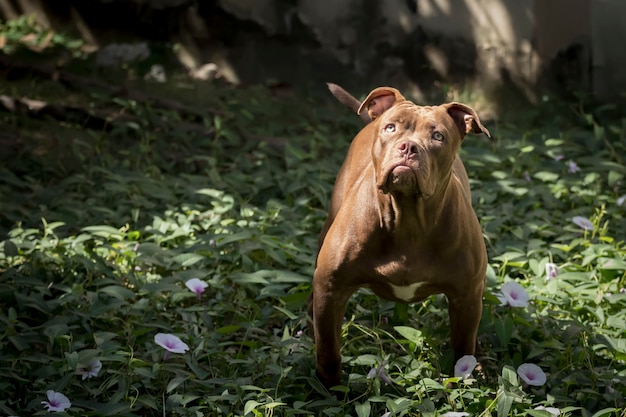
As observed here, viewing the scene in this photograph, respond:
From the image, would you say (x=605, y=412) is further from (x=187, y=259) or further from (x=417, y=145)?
(x=187, y=259)

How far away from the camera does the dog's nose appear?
126 inches

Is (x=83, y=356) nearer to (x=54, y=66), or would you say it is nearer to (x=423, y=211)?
(x=423, y=211)

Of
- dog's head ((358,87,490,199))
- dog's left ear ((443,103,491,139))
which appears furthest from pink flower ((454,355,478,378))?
dog's left ear ((443,103,491,139))

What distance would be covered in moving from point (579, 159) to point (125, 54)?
12.6ft

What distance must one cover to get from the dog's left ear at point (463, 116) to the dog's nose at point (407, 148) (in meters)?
0.34

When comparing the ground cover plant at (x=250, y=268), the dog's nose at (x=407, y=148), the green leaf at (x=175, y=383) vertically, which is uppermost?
the dog's nose at (x=407, y=148)

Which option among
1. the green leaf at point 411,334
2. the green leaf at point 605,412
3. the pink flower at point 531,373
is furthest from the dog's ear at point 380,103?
the green leaf at point 605,412

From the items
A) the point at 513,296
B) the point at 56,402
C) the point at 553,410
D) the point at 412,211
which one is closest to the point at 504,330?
the point at 513,296

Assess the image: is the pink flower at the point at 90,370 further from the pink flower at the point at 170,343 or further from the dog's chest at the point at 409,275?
the dog's chest at the point at 409,275

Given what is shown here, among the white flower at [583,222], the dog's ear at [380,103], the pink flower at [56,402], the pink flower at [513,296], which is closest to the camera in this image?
the pink flower at [56,402]

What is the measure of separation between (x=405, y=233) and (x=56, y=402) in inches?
52.7

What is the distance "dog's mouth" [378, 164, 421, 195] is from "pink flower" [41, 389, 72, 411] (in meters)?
1.31

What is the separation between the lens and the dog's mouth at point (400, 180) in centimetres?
318

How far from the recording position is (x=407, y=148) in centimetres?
321
